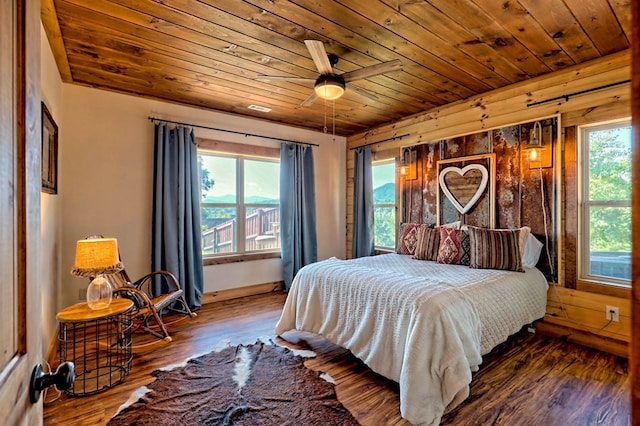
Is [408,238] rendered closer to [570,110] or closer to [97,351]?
[570,110]

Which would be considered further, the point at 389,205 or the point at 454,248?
the point at 389,205

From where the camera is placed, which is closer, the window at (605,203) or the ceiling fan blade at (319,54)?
the ceiling fan blade at (319,54)

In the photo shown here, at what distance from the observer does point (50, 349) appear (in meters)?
2.58

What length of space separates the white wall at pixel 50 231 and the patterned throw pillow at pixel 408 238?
3.50 metres

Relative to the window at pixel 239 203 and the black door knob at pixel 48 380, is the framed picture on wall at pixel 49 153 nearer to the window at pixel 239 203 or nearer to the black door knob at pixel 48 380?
the window at pixel 239 203

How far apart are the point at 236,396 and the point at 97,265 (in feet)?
4.65

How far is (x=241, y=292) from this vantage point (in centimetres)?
438

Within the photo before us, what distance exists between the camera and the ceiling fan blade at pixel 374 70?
219 centimetres

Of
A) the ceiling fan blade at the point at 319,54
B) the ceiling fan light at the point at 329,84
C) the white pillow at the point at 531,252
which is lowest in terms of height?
the white pillow at the point at 531,252

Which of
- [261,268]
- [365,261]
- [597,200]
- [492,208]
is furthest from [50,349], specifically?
[597,200]

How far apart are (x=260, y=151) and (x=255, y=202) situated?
75 cm

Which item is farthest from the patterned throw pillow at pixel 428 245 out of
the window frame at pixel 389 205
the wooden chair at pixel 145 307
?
the wooden chair at pixel 145 307

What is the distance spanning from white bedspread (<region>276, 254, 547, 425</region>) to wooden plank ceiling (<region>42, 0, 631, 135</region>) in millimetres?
1756

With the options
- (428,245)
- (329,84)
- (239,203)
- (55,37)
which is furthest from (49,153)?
(428,245)
